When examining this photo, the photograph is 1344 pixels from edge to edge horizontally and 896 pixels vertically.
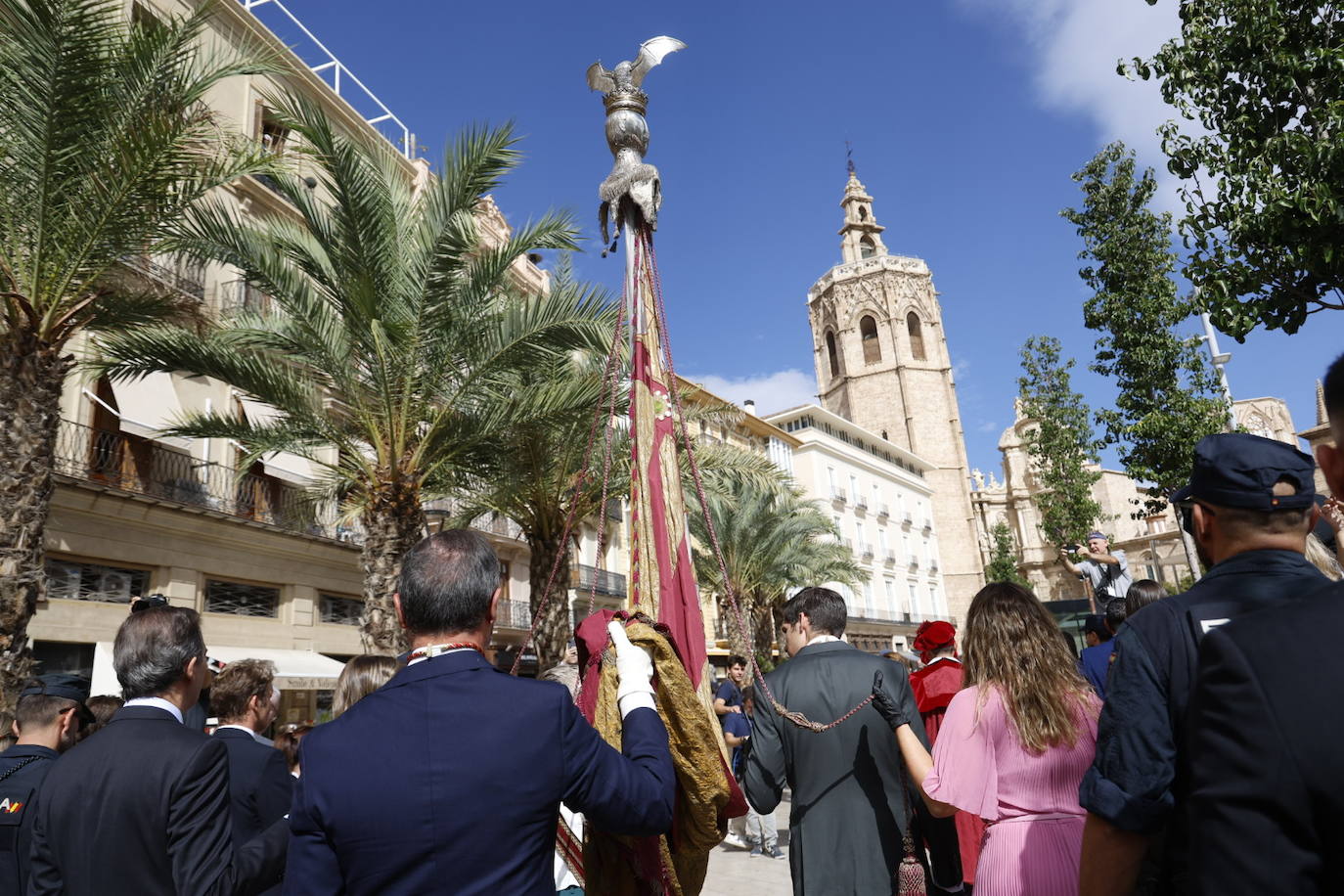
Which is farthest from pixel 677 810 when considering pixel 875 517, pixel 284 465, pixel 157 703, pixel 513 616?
pixel 875 517

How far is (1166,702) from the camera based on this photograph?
5.53 feet

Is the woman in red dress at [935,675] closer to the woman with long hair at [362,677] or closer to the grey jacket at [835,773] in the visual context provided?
the grey jacket at [835,773]

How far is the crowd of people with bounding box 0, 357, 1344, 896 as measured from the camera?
1.00 metres

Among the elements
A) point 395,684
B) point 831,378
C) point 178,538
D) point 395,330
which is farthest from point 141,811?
point 831,378

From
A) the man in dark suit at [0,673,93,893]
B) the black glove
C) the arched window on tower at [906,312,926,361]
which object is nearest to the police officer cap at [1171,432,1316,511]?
the black glove

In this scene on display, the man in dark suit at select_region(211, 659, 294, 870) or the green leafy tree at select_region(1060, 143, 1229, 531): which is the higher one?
the green leafy tree at select_region(1060, 143, 1229, 531)

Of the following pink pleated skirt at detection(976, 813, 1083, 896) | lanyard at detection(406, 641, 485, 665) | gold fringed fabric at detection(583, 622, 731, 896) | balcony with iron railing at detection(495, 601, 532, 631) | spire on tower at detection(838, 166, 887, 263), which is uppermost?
spire on tower at detection(838, 166, 887, 263)

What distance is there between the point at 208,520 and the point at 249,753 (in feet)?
45.3

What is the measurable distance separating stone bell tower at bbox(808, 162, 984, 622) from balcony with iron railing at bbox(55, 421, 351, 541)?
45294 millimetres

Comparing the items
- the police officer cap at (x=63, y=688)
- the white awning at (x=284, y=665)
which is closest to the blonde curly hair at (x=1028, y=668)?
the police officer cap at (x=63, y=688)

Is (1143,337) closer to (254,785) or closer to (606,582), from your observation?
(254,785)

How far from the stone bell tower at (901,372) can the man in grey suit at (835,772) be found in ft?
177

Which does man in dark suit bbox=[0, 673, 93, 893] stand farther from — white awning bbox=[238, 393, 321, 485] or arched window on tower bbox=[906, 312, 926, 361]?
arched window on tower bbox=[906, 312, 926, 361]

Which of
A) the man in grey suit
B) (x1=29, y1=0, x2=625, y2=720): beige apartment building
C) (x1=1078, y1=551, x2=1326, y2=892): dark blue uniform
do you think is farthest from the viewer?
(x1=29, y1=0, x2=625, y2=720): beige apartment building
